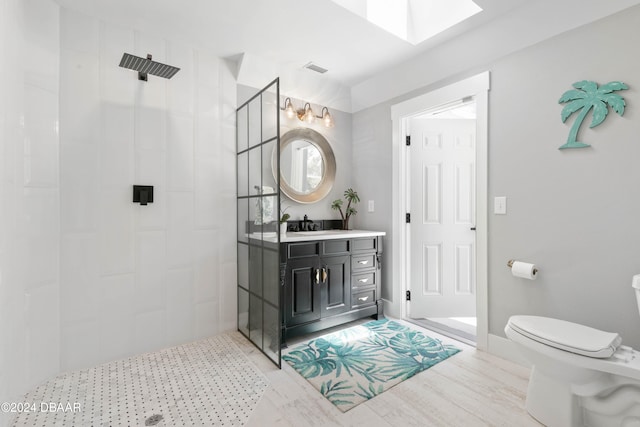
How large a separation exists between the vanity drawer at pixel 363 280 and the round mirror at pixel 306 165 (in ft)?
2.95

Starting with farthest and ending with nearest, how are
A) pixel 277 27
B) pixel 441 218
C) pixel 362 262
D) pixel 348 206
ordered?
pixel 348 206, pixel 441 218, pixel 362 262, pixel 277 27

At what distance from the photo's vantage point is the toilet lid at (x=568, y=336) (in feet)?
4.55

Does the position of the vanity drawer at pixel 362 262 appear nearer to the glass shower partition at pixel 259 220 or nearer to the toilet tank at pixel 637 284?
the glass shower partition at pixel 259 220

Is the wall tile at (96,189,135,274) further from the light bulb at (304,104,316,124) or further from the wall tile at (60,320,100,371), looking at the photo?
the light bulb at (304,104,316,124)

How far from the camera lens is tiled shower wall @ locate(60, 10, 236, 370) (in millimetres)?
2029

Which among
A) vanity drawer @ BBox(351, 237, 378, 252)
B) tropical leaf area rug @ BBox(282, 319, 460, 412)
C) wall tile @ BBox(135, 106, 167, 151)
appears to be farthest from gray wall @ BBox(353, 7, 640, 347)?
wall tile @ BBox(135, 106, 167, 151)

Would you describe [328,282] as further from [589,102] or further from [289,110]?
[589,102]

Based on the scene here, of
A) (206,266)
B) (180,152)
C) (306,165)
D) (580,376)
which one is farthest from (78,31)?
(580,376)

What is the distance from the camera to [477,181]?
2.36m

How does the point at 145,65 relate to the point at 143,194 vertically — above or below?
above

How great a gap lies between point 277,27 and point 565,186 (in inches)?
89.5

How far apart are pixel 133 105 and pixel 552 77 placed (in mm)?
2906

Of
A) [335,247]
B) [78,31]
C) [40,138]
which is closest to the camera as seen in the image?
[40,138]

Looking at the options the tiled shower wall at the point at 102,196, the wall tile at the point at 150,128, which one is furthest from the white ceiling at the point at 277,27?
the wall tile at the point at 150,128
